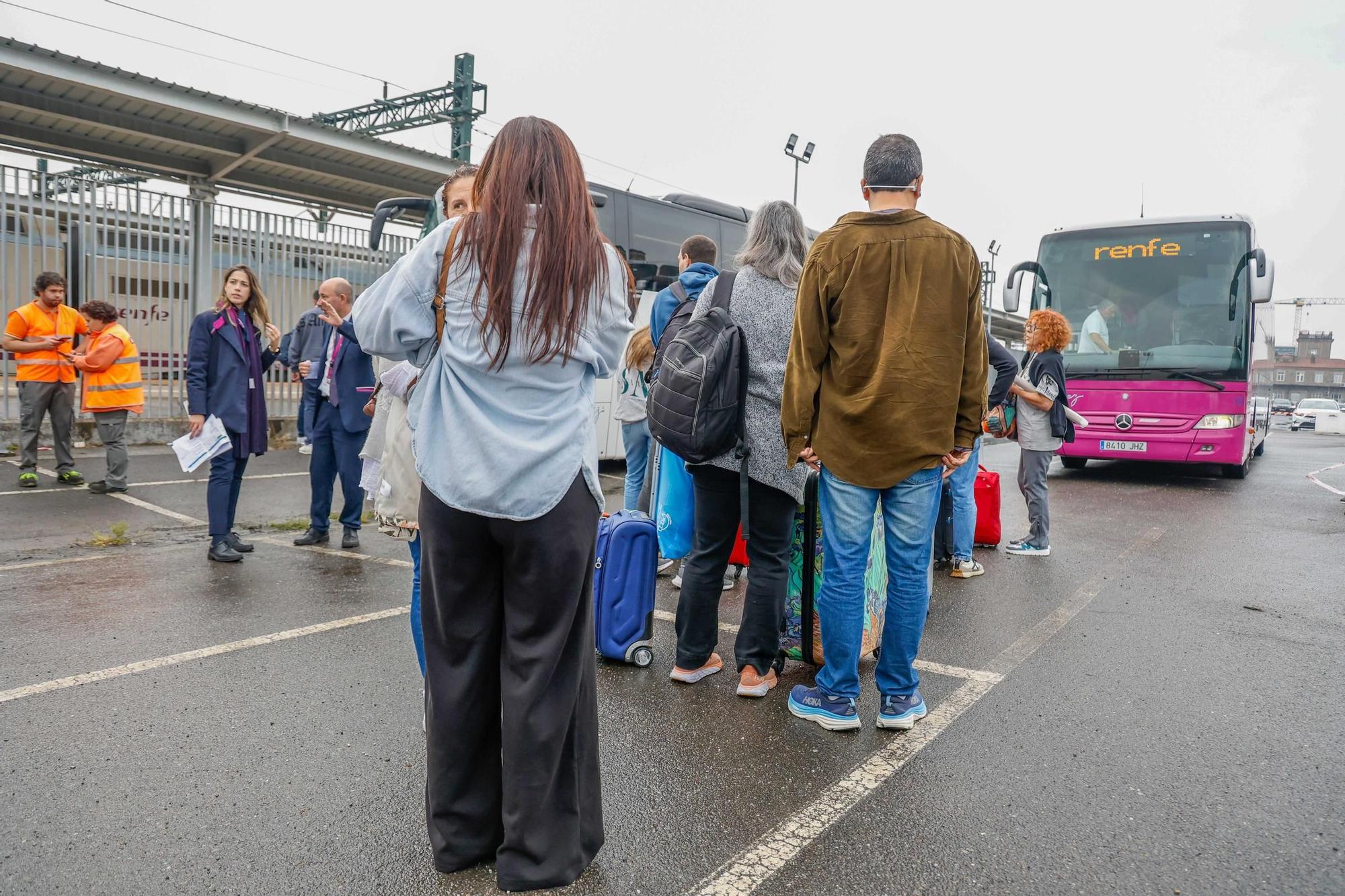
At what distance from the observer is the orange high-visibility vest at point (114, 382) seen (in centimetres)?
852

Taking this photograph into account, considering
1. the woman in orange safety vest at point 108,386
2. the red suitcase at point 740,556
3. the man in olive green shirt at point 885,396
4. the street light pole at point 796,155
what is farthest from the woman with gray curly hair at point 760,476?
the street light pole at point 796,155

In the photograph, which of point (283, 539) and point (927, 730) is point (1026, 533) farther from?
point (283, 539)

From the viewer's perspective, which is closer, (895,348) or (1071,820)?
(1071,820)

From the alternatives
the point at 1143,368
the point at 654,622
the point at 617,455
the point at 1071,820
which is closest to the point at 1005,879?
the point at 1071,820

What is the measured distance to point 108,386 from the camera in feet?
28.2

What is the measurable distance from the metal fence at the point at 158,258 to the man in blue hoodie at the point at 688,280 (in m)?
8.50

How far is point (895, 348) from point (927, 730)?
4.75 ft

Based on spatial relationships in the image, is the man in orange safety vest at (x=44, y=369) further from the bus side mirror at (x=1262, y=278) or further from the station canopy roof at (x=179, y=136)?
the bus side mirror at (x=1262, y=278)

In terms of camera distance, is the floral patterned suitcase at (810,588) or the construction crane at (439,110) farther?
the construction crane at (439,110)

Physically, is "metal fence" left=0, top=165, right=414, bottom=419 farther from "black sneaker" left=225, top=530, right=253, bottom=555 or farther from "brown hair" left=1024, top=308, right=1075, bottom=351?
"brown hair" left=1024, top=308, right=1075, bottom=351

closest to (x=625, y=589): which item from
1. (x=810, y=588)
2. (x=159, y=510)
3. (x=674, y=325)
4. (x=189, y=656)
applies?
(x=810, y=588)

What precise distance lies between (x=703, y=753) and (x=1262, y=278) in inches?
432

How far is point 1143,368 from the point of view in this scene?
1158cm

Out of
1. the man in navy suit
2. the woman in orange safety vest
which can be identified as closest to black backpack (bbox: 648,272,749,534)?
the man in navy suit
